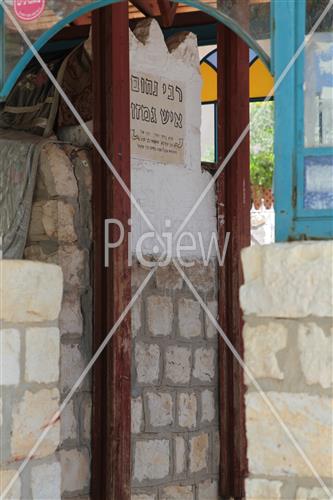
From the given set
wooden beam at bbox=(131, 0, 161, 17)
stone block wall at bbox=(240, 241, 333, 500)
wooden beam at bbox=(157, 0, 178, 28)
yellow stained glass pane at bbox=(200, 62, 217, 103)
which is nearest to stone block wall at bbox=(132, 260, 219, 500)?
yellow stained glass pane at bbox=(200, 62, 217, 103)

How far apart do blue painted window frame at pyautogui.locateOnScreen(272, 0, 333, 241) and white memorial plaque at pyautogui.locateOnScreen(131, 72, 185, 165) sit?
2650 mm

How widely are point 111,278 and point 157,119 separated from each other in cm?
117

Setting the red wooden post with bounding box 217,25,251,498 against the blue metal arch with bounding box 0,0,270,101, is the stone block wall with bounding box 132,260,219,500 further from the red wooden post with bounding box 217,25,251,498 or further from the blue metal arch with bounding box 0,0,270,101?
the blue metal arch with bounding box 0,0,270,101

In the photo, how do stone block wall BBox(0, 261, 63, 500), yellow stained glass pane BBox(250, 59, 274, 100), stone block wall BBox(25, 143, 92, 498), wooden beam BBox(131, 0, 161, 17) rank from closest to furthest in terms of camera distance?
stone block wall BBox(0, 261, 63, 500), stone block wall BBox(25, 143, 92, 498), wooden beam BBox(131, 0, 161, 17), yellow stained glass pane BBox(250, 59, 274, 100)

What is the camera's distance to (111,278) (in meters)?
5.62

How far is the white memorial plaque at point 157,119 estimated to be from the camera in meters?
6.01

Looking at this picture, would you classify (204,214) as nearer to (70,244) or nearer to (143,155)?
(143,155)

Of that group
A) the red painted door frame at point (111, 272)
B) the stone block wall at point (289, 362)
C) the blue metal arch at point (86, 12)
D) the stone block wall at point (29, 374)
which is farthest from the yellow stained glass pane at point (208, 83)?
the stone block wall at point (289, 362)

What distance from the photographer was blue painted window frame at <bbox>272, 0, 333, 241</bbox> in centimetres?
334

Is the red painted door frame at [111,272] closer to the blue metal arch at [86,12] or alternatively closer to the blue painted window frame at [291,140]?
the blue metal arch at [86,12]

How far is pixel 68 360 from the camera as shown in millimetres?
5590

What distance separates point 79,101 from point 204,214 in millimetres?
1185

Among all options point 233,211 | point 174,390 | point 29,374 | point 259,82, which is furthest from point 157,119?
point 29,374

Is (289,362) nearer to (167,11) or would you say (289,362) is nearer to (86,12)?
(86,12)
